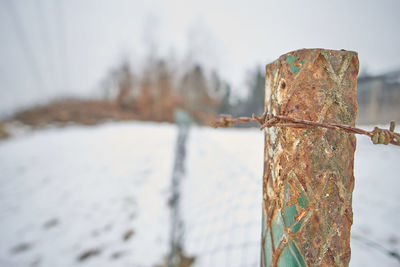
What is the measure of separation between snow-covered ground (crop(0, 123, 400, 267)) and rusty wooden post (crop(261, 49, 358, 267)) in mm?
238

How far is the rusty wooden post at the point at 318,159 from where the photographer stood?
0.38 metres

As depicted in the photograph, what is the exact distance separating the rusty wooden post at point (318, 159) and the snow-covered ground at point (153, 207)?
238 millimetres

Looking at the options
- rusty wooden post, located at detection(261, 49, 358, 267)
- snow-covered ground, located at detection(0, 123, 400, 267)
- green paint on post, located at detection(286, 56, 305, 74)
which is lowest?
snow-covered ground, located at detection(0, 123, 400, 267)

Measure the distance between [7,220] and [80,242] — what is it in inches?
69.4

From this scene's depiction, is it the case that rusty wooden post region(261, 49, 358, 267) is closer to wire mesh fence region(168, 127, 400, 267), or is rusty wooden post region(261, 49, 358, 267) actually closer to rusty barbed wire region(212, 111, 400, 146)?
rusty barbed wire region(212, 111, 400, 146)

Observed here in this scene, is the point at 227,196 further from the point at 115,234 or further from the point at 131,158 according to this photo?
the point at 131,158

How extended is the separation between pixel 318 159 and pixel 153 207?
3.34 m

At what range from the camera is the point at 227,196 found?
2293 millimetres

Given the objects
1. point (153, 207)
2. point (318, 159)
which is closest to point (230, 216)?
point (153, 207)

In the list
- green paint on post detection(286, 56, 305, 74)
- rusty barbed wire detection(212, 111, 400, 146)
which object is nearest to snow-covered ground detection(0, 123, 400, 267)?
rusty barbed wire detection(212, 111, 400, 146)

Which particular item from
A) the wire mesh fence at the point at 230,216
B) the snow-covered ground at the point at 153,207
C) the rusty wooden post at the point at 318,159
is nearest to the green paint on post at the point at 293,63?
the rusty wooden post at the point at 318,159

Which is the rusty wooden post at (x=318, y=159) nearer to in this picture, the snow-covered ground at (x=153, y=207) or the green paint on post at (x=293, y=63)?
the green paint on post at (x=293, y=63)

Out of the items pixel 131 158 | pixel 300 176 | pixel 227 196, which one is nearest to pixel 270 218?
pixel 300 176

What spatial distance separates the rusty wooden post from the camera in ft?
1.25
